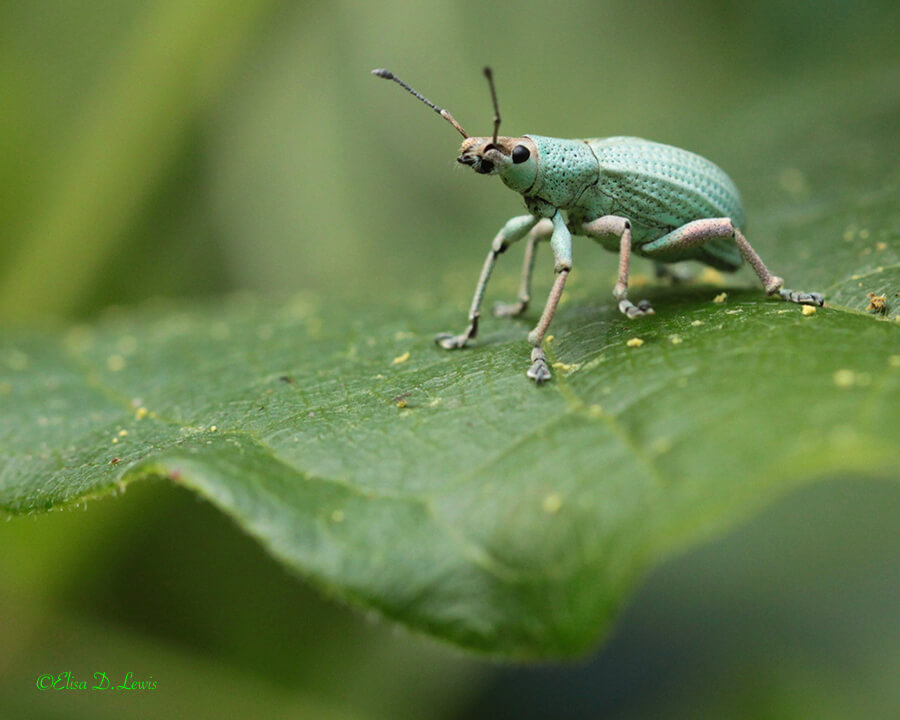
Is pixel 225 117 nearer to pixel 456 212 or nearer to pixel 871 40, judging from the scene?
pixel 456 212

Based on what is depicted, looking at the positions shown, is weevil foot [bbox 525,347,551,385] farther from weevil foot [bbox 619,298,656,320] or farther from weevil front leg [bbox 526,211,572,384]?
weevil foot [bbox 619,298,656,320]

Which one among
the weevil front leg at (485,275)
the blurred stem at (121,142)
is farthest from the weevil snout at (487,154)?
the blurred stem at (121,142)

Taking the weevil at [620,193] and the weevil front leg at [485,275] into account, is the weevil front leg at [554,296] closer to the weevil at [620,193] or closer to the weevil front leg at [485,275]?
the weevil at [620,193]

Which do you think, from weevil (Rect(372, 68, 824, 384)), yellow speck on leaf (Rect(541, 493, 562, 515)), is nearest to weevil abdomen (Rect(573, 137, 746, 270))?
weevil (Rect(372, 68, 824, 384))

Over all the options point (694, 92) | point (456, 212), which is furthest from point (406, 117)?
point (694, 92)

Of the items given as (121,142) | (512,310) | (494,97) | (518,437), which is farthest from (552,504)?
(121,142)
